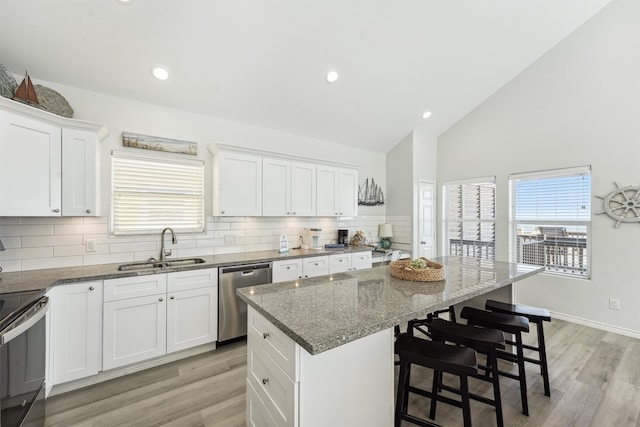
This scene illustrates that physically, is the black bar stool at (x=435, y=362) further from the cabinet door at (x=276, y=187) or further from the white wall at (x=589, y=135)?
the white wall at (x=589, y=135)

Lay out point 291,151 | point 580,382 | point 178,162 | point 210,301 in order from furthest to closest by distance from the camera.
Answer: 1. point 291,151
2. point 178,162
3. point 210,301
4. point 580,382

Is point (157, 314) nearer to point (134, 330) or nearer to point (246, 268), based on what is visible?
point (134, 330)

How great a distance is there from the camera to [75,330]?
2221 mm

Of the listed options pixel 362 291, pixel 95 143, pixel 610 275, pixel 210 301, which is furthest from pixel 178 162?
pixel 610 275

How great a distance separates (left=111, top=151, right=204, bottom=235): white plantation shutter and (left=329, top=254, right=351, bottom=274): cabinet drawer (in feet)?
5.78

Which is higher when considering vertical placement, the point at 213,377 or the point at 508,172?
the point at 508,172

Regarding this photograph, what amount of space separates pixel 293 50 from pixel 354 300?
261 centimetres

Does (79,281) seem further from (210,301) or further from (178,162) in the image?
(178,162)

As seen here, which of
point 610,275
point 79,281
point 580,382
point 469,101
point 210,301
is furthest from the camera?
point 469,101

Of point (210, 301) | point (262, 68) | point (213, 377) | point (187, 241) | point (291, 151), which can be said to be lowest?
point (213, 377)

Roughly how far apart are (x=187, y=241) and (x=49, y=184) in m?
1.31

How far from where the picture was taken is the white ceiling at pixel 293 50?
2285 mm

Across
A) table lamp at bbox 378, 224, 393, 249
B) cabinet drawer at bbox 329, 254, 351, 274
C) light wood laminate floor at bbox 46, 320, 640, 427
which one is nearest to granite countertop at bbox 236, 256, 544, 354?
light wood laminate floor at bbox 46, 320, 640, 427

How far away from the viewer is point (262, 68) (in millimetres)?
3004
